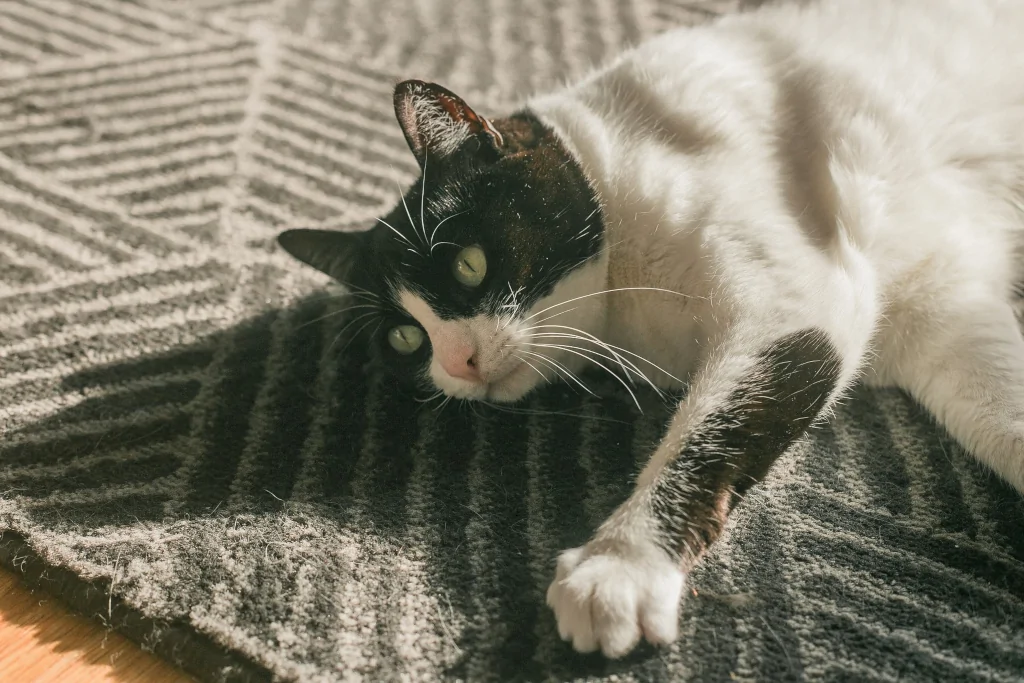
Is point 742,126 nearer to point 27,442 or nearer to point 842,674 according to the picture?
point 842,674

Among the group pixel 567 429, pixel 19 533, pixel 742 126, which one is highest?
pixel 742 126

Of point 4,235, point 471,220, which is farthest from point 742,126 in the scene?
point 4,235

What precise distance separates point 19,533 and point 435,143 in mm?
684

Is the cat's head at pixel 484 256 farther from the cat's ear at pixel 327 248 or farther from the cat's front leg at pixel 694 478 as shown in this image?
the cat's front leg at pixel 694 478

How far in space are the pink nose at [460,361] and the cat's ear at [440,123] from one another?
10.4 inches

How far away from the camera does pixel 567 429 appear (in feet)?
3.39

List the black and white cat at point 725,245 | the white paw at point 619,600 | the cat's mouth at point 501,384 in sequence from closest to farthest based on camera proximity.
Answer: the white paw at point 619,600
the black and white cat at point 725,245
the cat's mouth at point 501,384

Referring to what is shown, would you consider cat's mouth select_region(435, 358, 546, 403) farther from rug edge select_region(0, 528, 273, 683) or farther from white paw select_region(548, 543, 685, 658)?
rug edge select_region(0, 528, 273, 683)

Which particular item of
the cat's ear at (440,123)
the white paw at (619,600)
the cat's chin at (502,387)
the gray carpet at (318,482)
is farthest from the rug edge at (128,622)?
the cat's ear at (440,123)

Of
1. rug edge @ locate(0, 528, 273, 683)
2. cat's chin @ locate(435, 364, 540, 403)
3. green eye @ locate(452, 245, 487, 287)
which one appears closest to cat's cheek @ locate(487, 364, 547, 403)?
cat's chin @ locate(435, 364, 540, 403)

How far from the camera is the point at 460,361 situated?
963 mm

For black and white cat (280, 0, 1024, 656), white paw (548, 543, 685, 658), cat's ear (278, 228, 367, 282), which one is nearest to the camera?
white paw (548, 543, 685, 658)

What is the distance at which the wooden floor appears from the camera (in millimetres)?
784

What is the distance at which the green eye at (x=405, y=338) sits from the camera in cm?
108
